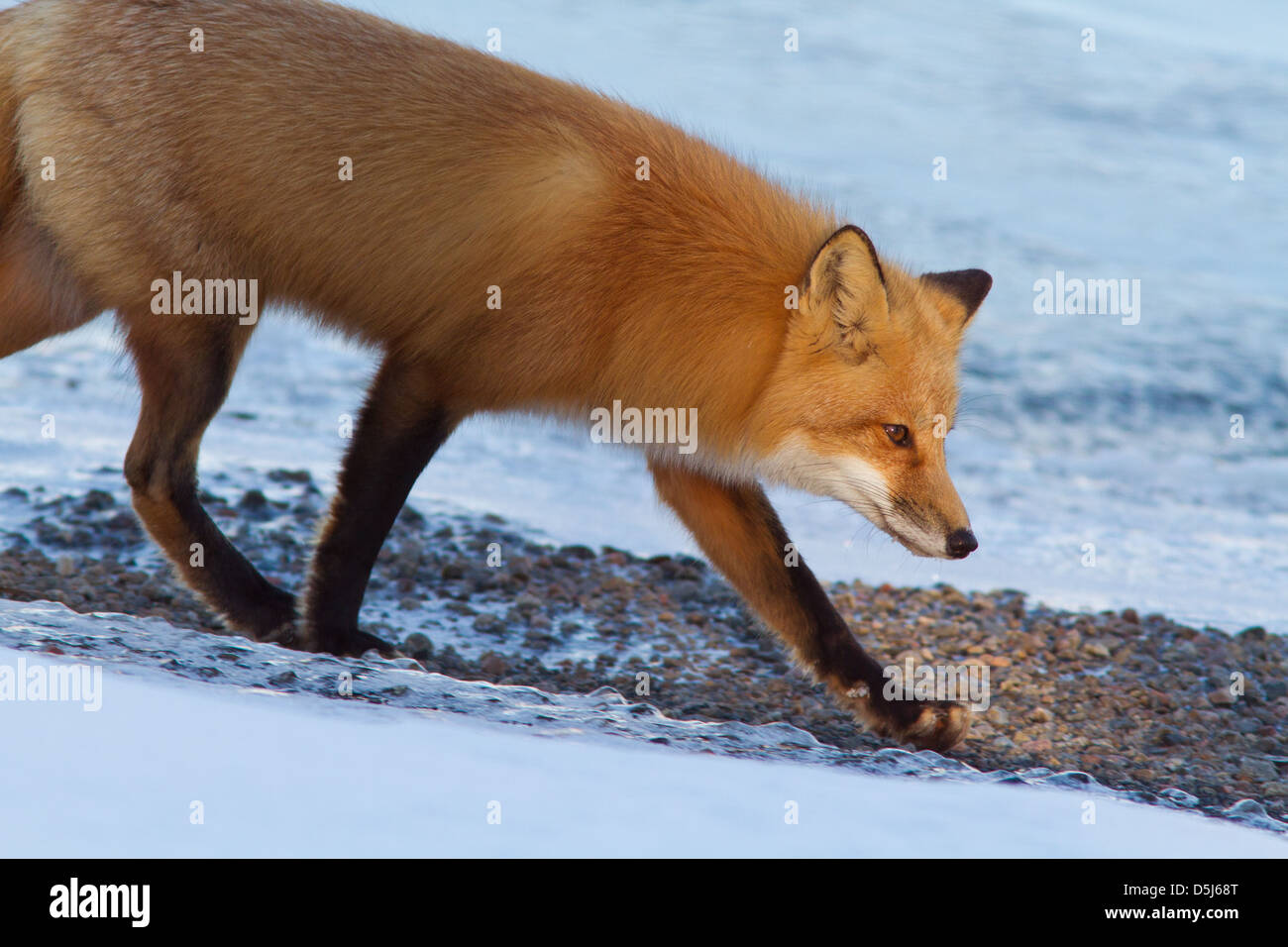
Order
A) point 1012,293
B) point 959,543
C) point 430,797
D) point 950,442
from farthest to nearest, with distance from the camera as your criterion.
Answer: point 1012,293, point 950,442, point 959,543, point 430,797

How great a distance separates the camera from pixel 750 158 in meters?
4.25

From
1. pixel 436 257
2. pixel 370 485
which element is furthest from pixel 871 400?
pixel 370 485

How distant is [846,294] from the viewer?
11.6 ft

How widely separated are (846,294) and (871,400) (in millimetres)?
302

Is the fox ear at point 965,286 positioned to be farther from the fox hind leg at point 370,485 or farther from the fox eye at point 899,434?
the fox hind leg at point 370,485

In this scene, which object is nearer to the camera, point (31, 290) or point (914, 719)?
point (914, 719)

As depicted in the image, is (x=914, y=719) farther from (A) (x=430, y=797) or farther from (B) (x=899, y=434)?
(A) (x=430, y=797)

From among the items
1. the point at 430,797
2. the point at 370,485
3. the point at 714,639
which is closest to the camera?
the point at 430,797

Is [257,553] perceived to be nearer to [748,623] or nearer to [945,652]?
[748,623]

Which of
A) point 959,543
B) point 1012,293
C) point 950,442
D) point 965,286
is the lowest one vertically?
point 959,543

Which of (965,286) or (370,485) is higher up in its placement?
(965,286)

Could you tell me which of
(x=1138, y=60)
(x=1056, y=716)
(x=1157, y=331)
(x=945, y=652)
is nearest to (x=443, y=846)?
(x=1056, y=716)

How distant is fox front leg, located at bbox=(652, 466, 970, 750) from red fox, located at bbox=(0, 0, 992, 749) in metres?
0.02

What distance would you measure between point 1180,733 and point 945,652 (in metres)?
0.86
